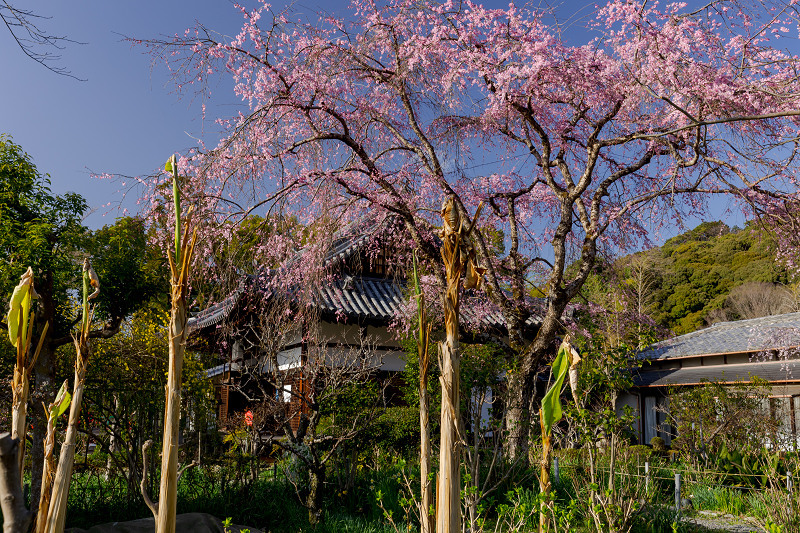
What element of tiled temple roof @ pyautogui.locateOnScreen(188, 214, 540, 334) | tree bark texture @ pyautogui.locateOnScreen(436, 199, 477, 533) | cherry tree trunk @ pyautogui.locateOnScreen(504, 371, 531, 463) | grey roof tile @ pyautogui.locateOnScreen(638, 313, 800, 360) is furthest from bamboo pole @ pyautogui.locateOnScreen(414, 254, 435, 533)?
grey roof tile @ pyautogui.locateOnScreen(638, 313, 800, 360)

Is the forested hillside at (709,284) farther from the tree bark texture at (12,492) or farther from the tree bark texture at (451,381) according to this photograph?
the tree bark texture at (12,492)

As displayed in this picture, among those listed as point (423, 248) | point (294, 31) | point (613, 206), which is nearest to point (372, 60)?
point (294, 31)

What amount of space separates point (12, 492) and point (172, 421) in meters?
0.20

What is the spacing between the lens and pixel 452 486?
1.00 metres

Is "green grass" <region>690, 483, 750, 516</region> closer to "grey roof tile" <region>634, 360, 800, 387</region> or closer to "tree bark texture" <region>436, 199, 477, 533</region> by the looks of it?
"grey roof tile" <region>634, 360, 800, 387</region>

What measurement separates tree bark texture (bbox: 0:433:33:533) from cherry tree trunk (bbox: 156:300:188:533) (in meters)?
0.16

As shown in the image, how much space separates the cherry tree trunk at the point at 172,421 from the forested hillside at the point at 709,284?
2187 centimetres

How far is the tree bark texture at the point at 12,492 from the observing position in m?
0.68

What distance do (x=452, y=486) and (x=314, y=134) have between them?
7.76 meters

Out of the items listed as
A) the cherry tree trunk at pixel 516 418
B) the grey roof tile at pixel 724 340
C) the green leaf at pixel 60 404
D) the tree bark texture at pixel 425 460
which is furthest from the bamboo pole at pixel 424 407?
the grey roof tile at pixel 724 340

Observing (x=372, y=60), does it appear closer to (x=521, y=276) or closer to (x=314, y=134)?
(x=314, y=134)

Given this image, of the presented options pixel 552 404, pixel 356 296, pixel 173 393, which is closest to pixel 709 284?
pixel 356 296

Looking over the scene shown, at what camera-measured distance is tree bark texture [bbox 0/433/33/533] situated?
68cm

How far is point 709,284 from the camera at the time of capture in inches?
1045
